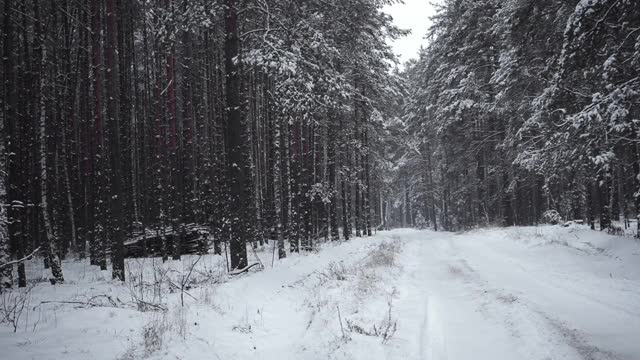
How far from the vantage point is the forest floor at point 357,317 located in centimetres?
423

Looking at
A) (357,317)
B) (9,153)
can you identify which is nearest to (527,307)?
(357,317)

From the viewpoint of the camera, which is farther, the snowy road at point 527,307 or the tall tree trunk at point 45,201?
the tall tree trunk at point 45,201

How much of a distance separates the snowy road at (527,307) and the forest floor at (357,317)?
20mm

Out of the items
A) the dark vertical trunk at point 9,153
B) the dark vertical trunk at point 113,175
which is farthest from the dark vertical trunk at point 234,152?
the dark vertical trunk at point 9,153

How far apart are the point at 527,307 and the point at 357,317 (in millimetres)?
2729

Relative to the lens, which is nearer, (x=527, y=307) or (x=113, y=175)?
(x=527, y=307)

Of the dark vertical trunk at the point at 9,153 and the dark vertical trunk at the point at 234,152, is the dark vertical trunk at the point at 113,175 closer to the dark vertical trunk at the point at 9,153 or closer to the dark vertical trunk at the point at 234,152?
the dark vertical trunk at the point at 9,153

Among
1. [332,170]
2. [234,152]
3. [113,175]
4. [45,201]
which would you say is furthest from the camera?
[332,170]

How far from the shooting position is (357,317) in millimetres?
5547

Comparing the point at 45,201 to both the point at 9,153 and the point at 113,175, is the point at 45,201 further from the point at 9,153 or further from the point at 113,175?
the point at 9,153

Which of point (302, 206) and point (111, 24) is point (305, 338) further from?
Result: point (302, 206)

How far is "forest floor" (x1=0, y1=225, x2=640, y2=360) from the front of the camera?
423 cm

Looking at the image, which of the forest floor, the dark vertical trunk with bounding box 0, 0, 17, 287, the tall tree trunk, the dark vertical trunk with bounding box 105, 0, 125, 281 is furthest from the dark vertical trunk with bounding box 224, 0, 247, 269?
the dark vertical trunk with bounding box 0, 0, 17, 287

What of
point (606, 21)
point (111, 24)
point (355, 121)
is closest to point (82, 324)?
point (111, 24)
